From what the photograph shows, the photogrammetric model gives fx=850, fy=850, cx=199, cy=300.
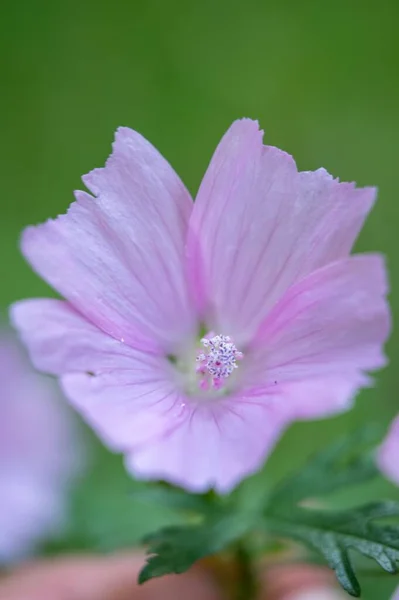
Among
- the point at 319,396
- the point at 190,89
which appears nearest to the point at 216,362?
the point at 319,396

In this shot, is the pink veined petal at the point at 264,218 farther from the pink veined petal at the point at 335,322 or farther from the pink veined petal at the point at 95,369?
the pink veined petal at the point at 95,369

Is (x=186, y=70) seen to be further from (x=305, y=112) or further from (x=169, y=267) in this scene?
(x=169, y=267)

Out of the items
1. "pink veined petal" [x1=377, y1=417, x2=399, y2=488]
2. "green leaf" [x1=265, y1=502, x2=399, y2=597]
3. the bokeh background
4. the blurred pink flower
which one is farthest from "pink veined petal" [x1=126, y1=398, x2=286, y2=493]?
the bokeh background

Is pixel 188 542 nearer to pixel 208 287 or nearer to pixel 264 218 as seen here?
pixel 208 287

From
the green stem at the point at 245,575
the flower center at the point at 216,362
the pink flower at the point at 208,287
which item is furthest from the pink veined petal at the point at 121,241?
the green stem at the point at 245,575

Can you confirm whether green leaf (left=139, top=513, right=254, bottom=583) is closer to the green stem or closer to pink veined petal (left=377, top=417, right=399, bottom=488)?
the green stem

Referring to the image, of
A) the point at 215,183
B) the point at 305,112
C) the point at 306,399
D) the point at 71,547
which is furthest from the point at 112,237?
the point at 305,112
